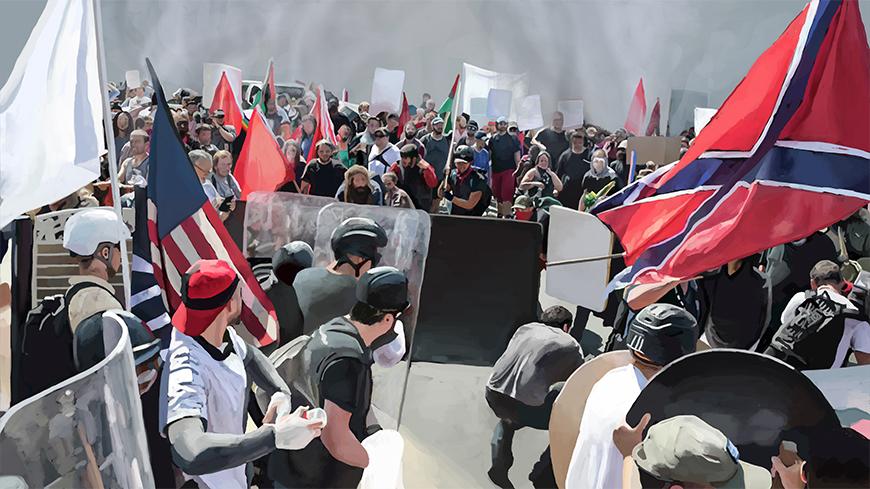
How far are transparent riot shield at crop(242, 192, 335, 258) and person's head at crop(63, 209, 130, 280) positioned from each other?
1.06 metres

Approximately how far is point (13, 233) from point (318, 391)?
1.81 metres

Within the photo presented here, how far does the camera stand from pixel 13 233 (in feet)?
12.2

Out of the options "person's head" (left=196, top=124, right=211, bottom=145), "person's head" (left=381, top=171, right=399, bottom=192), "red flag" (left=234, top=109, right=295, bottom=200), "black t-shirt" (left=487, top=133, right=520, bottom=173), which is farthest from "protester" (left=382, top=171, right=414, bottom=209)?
"black t-shirt" (left=487, top=133, right=520, bottom=173)

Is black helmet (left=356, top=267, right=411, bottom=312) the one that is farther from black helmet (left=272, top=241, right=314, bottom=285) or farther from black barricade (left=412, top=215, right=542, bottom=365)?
black barricade (left=412, top=215, right=542, bottom=365)

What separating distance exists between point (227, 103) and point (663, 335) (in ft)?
33.9

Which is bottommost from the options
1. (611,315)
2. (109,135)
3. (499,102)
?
(611,315)

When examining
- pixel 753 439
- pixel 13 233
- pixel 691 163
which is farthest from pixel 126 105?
pixel 753 439

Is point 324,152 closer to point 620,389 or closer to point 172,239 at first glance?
point 172,239

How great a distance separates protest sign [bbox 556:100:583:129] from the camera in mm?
16094

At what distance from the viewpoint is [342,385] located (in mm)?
2750

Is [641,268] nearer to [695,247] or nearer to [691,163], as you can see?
[695,247]

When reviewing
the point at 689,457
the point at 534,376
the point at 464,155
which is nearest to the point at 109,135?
the point at 534,376

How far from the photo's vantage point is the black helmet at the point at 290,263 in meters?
3.97

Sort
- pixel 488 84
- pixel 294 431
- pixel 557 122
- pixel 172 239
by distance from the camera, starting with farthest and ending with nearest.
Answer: pixel 488 84
pixel 557 122
pixel 172 239
pixel 294 431
